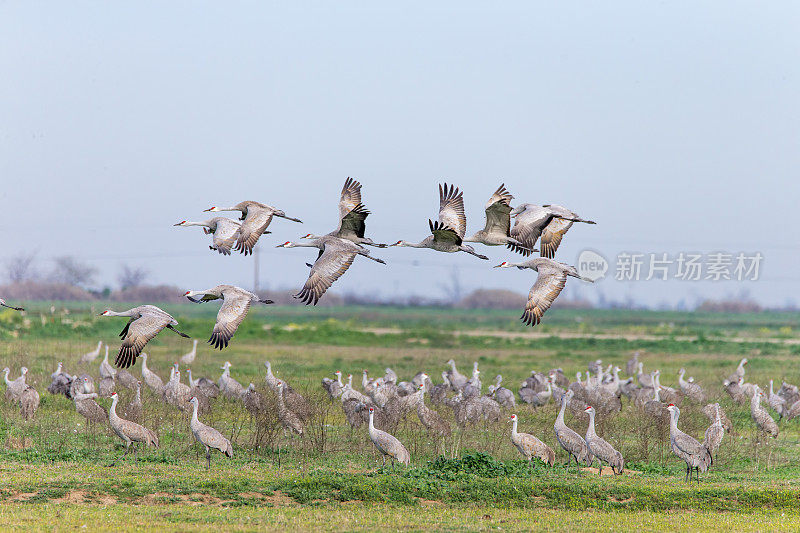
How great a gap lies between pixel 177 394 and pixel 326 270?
29.2ft

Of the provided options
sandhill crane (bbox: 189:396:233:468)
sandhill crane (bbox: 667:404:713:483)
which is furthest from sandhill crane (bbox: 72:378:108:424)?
sandhill crane (bbox: 667:404:713:483)

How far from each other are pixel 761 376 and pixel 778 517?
19247mm

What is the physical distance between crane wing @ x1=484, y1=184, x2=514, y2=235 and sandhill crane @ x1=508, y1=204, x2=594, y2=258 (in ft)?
0.78

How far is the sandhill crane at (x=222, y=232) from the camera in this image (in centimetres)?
A: 1216

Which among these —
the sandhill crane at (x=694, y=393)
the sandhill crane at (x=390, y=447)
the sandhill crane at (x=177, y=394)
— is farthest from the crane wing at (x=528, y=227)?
the sandhill crane at (x=694, y=393)

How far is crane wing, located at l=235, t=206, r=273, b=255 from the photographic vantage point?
473 inches

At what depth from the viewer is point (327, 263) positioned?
11969mm

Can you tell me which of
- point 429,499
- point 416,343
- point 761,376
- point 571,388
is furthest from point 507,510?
point 416,343

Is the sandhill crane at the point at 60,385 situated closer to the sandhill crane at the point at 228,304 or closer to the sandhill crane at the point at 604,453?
the sandhill crane at the point at 228,304

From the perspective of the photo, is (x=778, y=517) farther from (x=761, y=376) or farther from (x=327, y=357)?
(x=327, y=357)

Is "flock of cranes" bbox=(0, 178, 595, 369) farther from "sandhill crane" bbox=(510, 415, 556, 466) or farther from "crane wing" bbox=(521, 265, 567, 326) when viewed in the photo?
"sandhill crane" bbox=(510, 415, 556, 466)

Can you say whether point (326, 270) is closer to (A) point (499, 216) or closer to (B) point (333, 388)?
(A) point (499, 216)

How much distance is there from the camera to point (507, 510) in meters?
12.9

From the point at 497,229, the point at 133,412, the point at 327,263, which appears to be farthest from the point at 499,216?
the point at 133,412
